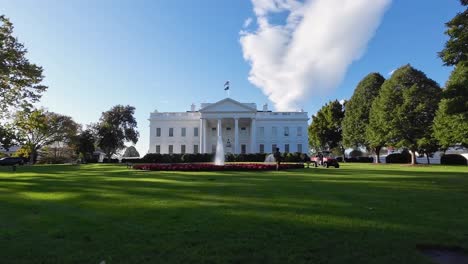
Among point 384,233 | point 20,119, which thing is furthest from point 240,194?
point 20,119

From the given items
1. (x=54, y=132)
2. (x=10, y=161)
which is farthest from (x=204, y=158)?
(x=10, y=161)

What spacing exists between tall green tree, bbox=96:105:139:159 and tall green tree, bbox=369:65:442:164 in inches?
1726

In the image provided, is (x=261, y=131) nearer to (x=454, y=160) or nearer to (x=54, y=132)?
(x=454, y=160)

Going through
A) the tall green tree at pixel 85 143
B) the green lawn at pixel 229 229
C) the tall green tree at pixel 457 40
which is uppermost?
the tall green tree at pixel 457 40

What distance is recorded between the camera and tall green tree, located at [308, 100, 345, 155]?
210 ft

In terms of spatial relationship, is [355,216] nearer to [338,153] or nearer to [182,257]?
[182,257]

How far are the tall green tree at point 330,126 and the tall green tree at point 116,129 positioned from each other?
35902 millimetres

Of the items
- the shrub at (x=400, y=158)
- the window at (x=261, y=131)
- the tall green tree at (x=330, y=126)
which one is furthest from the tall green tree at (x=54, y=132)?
the shrub at (x=400, y=158)

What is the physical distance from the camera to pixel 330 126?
64188 mm

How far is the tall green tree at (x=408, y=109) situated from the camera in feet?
133

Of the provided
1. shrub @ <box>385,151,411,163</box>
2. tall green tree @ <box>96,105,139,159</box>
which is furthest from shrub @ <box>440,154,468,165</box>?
tall green tree @ <box>96,105,139,159</box>

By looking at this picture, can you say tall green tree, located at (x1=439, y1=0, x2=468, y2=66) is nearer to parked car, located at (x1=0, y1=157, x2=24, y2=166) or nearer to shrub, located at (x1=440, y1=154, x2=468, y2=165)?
shrub, located at (x1=440, y1=154, x2=468, y2=165)

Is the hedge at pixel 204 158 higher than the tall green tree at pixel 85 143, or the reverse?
the tall green tree at pixel 85 143

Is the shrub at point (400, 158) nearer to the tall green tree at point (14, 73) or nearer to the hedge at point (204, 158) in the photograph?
the hedge at point (204, 158)
